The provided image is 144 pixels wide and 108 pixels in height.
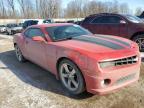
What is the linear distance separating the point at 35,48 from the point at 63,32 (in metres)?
0.90

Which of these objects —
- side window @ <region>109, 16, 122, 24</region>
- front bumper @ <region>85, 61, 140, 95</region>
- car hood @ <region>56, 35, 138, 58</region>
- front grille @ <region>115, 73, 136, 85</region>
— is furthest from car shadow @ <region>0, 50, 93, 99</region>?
side window @ <region>109, 16, 122, 24</region>

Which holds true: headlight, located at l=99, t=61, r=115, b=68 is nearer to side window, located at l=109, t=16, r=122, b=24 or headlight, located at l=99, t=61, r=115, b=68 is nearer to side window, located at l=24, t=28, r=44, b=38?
side window, located at l=24, t=28, r=44, b=38

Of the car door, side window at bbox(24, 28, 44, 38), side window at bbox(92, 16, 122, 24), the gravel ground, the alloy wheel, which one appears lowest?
the gravel ground

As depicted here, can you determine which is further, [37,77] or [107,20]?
[107,20]

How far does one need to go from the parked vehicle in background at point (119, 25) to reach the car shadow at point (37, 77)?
3.70 metres

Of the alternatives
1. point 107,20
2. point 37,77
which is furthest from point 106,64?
point 107,20

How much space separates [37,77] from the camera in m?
5.42

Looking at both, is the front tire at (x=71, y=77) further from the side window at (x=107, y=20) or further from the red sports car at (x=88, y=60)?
the side window at (x=107, y=20)

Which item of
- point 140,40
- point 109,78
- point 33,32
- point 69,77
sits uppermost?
point 33,32

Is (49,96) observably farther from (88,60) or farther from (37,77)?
(37,77)

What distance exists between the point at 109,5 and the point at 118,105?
9001 centimetres

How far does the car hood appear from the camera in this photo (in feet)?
12.4

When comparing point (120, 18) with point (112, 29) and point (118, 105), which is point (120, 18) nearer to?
point (112, 29)

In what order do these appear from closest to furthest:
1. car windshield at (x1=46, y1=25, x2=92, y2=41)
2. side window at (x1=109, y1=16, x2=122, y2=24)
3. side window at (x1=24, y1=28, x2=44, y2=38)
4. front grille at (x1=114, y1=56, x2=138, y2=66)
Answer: front grille at (x1=114, y1=56, x2=138, y2=66), car windshield at (x1=46, y1=25, x2=92, y2=41), side window at (x1=24, y1=28, x2=44, y2=38), side window at (x1=109, y1=16, x2=122, y2=24)
